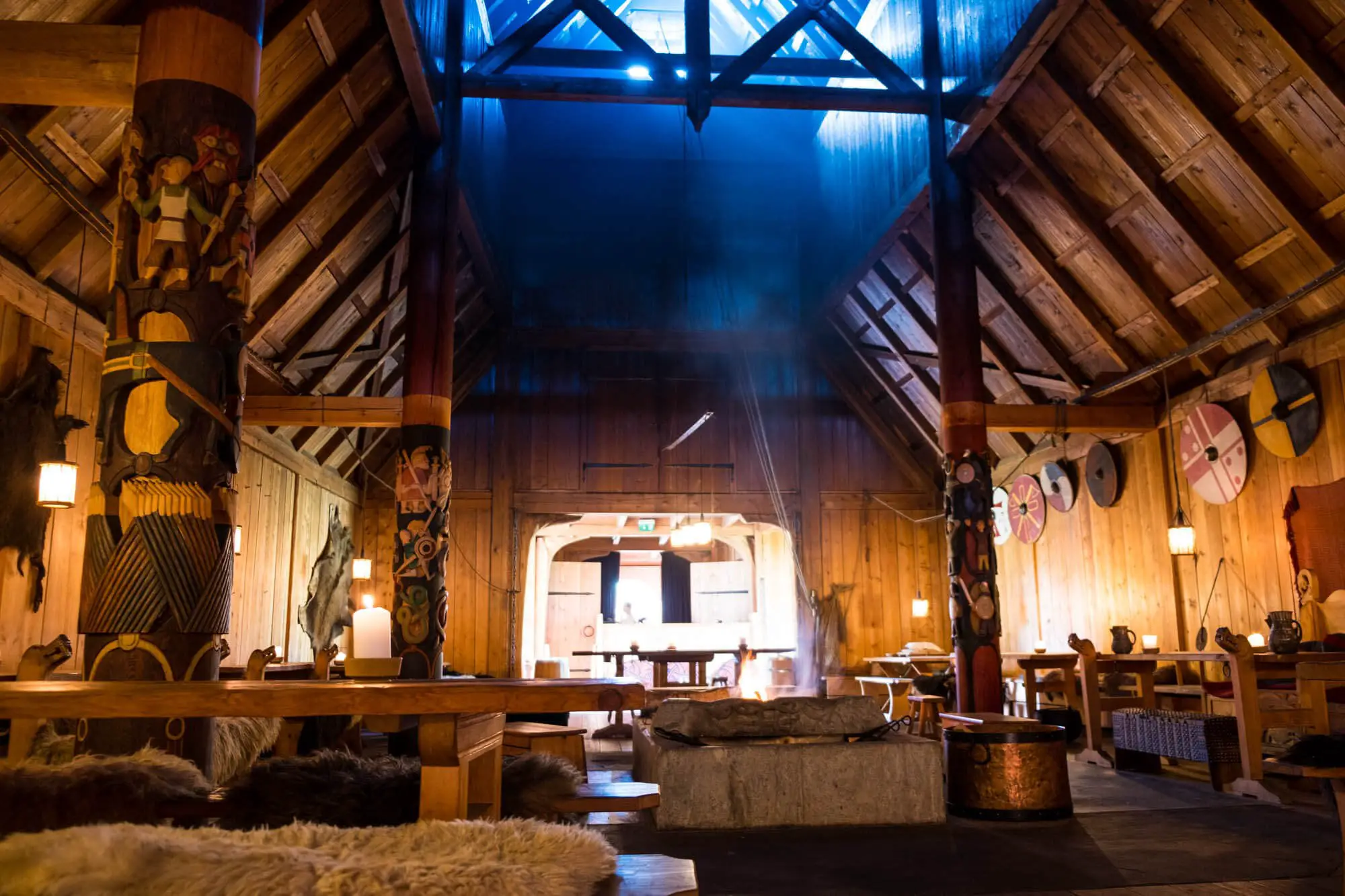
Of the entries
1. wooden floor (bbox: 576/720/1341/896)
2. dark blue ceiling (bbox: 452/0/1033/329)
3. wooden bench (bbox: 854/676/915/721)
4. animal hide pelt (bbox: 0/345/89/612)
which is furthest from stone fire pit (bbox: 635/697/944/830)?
dark blue ceiling (bbox: 452/0/1033/329)

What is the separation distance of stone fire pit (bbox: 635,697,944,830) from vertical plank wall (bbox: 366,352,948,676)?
24.5 ft

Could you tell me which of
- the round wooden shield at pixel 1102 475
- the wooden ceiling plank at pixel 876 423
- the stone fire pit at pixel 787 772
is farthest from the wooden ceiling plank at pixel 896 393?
the stone fire pit at pixel 787 772

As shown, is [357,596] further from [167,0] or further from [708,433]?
[167,0]

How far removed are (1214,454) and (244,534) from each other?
27.2 feet

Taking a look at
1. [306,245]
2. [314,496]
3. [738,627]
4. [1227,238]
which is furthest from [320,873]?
[738,627]

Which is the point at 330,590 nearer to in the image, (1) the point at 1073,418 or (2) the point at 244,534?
(2) the point at 244,534

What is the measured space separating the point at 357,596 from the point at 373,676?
33.2 feet

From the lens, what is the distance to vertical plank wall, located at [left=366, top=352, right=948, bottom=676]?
12305 millimetres

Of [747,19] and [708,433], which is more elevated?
[747,19]

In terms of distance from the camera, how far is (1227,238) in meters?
7.39

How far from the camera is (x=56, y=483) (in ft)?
16.5

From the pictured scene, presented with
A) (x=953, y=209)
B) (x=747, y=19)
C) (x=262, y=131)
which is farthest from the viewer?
(x=747, y=19)

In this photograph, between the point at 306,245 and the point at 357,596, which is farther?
the point at 357,596

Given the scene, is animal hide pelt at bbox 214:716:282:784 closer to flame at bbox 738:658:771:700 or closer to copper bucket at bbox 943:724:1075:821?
flame at bbox 738:658:771:700
